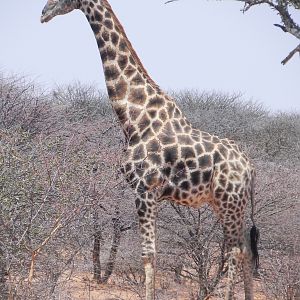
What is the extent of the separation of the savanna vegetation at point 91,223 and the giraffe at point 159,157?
0.26 metres

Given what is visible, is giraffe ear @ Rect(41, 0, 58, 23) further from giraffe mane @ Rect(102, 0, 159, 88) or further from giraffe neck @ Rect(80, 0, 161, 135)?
giraffe mane @ Rect(102, 0, 159, 88)

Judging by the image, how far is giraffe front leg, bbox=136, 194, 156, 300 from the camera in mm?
5910

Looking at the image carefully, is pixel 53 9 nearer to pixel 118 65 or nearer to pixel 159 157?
pixel 118 65

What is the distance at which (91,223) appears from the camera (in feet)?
19.6

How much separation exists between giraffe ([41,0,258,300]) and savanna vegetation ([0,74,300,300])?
26 cm

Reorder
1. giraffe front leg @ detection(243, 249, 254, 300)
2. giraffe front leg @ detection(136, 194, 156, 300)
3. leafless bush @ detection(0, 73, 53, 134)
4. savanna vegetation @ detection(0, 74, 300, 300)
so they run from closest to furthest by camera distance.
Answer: savanna vegetation @ detection(0, 74, 300, 300)
giraffe front leg @ detection(136, 194, 156, 300)
giraffe front leg @ detection(243, 249, 254, 300)
leafless bush @ detection(0, 73, 53, 134)

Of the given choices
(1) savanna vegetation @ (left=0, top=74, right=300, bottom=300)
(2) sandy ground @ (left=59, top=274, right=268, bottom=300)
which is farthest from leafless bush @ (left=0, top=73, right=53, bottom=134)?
(2) sandy ground @ (left=59, top=274, right=268, bottom=300)

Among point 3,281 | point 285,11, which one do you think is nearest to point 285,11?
point 285,11

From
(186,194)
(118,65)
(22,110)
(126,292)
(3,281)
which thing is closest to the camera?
(3,281)

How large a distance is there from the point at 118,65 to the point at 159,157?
2.95ft

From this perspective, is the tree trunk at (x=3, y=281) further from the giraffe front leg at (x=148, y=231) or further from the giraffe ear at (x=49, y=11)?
the giraffe ear at (x=49, y=11)

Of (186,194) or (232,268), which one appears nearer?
(186,194)

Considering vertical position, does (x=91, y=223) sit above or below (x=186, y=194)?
below

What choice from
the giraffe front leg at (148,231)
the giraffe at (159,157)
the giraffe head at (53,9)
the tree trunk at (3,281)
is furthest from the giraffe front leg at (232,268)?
the giraffe head at (53,9)
